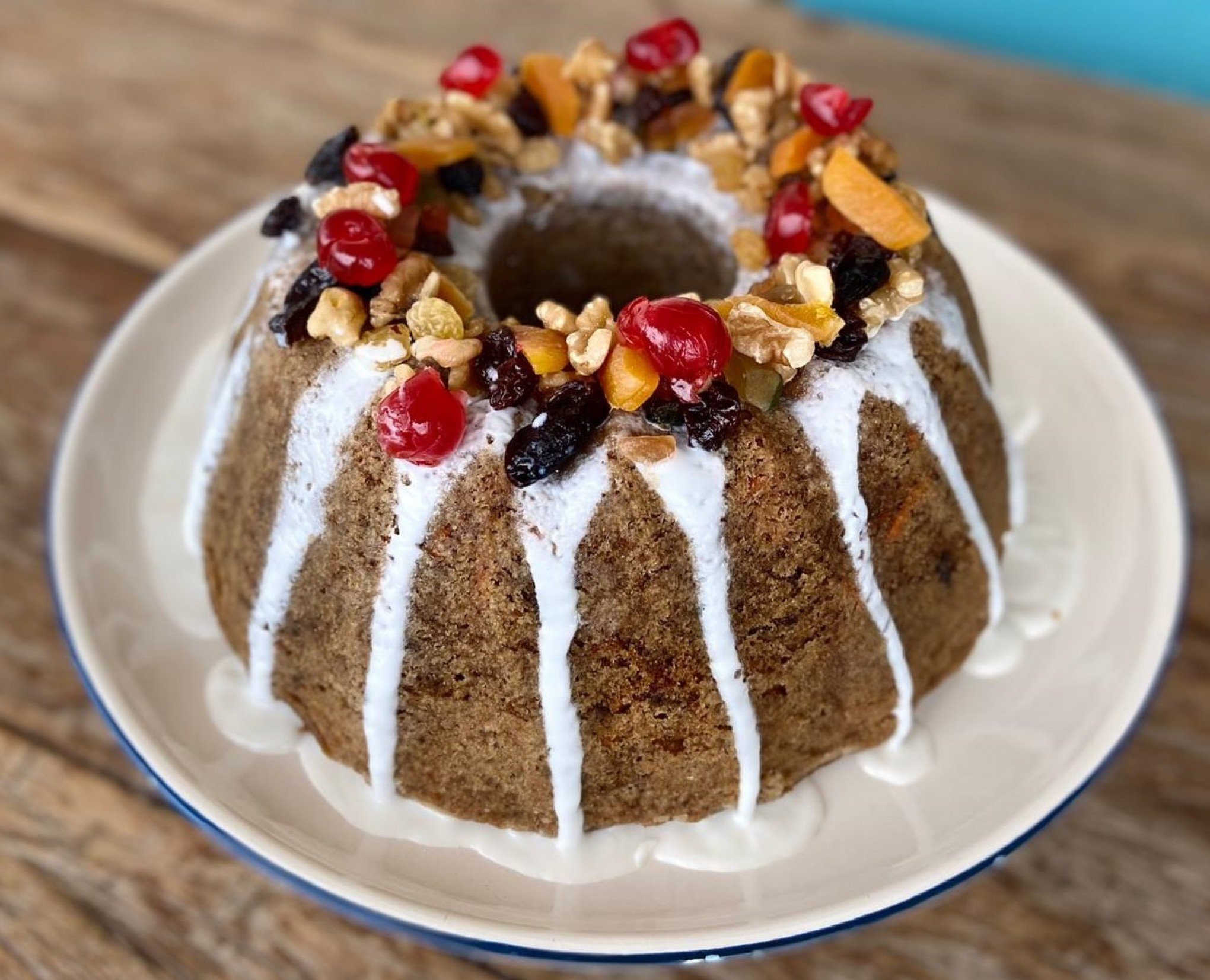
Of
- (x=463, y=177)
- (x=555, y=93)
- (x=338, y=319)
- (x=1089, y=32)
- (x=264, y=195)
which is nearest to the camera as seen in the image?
(x=338, y=319)

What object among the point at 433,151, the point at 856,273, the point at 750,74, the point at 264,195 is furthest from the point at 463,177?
the point at 264,195

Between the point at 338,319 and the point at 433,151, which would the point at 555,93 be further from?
the point at 338,319

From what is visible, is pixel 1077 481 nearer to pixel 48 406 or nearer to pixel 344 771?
pixel 344 771

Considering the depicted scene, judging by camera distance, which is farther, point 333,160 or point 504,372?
point 333,160

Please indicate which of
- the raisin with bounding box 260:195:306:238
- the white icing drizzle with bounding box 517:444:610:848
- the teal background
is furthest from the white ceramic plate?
the teal background

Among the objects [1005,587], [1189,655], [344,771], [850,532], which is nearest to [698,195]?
[850,532]

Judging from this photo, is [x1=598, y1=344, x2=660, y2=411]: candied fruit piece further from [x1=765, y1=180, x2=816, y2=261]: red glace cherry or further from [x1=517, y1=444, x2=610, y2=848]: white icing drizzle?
[x1=765, y1=180, x2=816, y2=261]: red glace cherry
